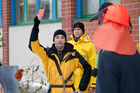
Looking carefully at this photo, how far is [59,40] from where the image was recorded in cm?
482

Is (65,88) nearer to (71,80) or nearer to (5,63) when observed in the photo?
(71,80)

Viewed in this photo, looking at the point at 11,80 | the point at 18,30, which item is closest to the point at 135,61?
the point at 11,80

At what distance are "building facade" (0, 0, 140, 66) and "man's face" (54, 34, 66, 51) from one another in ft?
9.03

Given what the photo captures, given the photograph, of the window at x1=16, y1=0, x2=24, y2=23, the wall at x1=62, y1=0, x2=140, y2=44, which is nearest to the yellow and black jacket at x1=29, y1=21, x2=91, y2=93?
the wall at x1=62, y1=0, x2=140, y2=44

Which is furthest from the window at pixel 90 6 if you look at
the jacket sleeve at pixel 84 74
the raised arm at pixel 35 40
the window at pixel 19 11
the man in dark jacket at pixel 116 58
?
the man in dark jacket at pixel 116 58

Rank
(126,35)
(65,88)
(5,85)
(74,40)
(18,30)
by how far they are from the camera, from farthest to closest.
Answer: (18,30), (74,40), (5,85), (65,88), (126,35)

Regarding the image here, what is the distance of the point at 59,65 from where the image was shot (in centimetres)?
467

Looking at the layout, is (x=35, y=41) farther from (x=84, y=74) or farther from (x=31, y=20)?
(x=31, y=20)

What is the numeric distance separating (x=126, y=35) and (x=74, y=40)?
3.79m

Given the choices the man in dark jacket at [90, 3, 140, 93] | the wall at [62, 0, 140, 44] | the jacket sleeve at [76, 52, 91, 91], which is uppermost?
the wall at [62, 0, 140, 44]

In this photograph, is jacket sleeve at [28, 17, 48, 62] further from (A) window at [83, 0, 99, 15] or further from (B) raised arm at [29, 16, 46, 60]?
(A) window at [83, 0, 99, 15]

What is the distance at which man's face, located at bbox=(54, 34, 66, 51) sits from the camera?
15.7ft

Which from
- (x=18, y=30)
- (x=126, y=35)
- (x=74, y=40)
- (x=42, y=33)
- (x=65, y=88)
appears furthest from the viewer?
(x=18, y=30)

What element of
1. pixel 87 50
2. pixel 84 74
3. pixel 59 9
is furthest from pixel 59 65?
pixel 59 9
